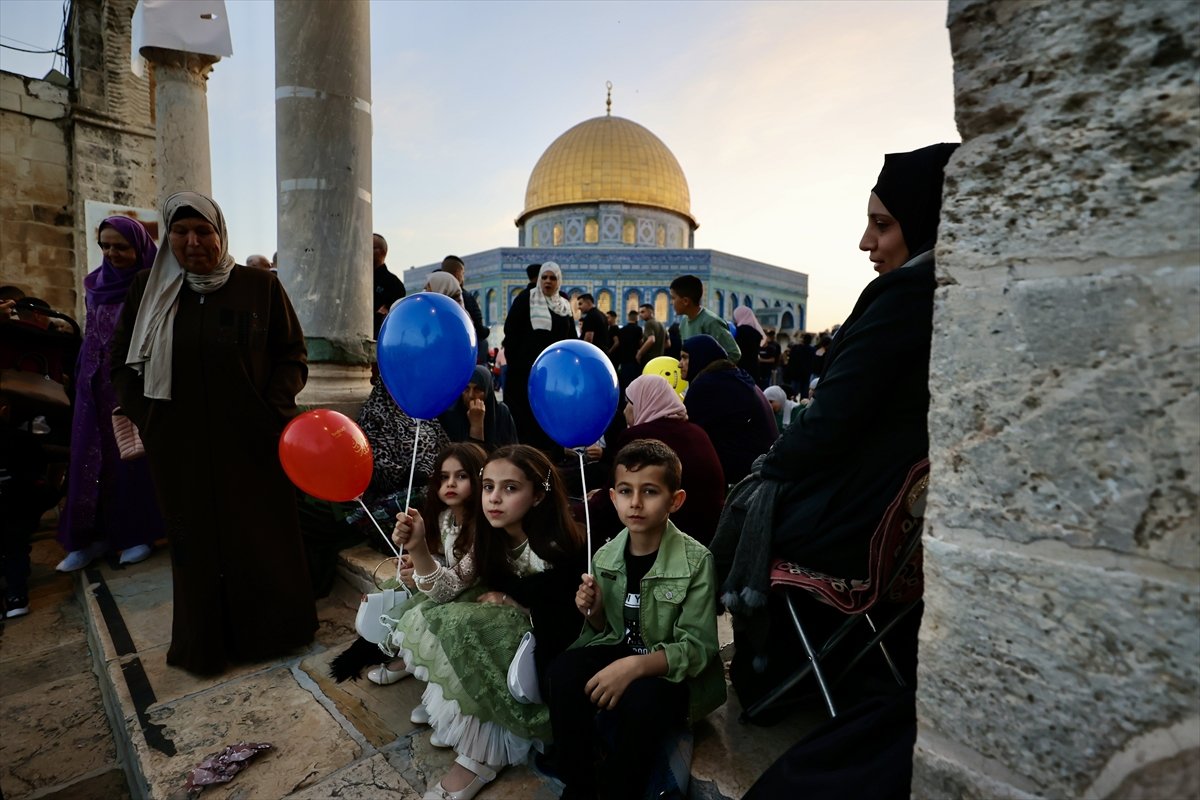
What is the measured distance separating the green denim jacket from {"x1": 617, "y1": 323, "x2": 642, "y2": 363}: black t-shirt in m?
5.79

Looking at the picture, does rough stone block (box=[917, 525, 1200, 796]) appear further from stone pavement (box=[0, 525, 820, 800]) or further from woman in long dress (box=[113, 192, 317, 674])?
woman in long dress (box=[113, 192, 317, 674])

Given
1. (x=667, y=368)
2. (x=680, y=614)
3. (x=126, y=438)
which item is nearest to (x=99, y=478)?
(x=126, y=438)

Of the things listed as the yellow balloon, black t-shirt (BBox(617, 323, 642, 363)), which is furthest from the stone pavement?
black t-shirt (BBox(617, 323, 642, 363))

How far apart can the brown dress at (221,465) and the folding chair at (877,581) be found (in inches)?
84.3

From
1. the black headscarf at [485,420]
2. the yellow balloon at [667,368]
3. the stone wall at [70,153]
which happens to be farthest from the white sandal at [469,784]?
the stone wall at [70,153]

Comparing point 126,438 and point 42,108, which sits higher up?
point 42,108

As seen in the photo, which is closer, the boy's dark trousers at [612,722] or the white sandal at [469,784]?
the boy's dark trousers at [612,722]

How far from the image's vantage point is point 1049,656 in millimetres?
833

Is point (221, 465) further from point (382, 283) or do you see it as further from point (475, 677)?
point (382, 283)

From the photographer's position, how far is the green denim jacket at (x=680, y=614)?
1.66m

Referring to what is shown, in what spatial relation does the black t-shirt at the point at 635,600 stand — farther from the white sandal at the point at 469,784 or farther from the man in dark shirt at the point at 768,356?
the man in dark shirt at the point at 768,356

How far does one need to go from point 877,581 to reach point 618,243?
31.3 meters

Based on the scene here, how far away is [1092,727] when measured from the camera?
0.81m

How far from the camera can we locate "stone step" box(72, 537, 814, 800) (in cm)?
175
